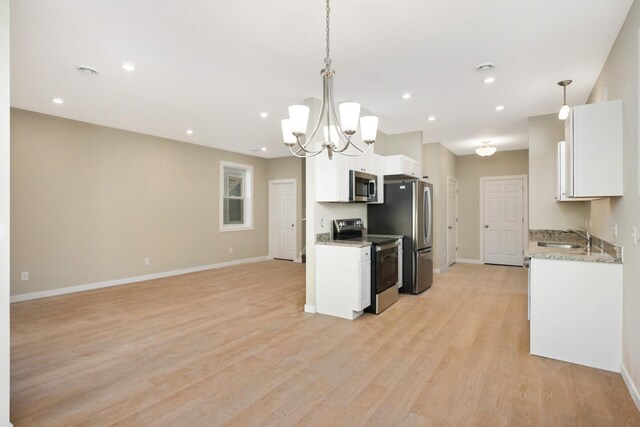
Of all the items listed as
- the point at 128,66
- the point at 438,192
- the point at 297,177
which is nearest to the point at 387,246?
the point at 438,192

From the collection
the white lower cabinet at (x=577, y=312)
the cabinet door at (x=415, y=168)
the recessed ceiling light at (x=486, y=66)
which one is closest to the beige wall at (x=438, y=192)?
the cabinet door at (x=415, y=168)

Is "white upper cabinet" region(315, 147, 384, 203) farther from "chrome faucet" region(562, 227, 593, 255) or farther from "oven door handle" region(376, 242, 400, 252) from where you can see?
"chrome faucet" region(562, 227, 593, 255)

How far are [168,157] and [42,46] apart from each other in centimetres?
375

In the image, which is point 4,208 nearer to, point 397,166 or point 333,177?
point 333,177

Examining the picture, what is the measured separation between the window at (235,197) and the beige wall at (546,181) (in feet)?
19.3

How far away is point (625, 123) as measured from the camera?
2541 mm

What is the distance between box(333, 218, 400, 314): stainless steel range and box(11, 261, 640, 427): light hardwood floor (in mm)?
171

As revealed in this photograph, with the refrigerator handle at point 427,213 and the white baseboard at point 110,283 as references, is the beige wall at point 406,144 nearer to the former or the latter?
the refrigerator handle at point 427,213

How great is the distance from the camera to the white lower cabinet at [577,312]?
2629 mm

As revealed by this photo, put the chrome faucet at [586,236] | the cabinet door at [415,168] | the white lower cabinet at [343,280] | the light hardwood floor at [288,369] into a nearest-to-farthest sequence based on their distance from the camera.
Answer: the light hardwood floor at [288,369]
the chrome faucet at [586,236]
the white lower cabinet at [343,280]
the cabinet door at [415,168]

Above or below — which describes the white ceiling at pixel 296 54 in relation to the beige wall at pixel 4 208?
above

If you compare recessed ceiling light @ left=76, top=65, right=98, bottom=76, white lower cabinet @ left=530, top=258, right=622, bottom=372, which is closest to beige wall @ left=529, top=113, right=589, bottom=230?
white lower cabinet @ left=530, top=258, right=622, bottom=372

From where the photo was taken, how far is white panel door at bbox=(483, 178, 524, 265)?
7668mm

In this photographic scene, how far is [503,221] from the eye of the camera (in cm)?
784
